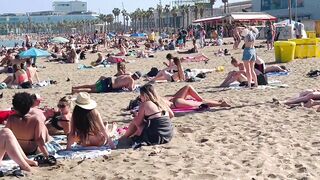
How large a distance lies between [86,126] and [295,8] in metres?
49.0

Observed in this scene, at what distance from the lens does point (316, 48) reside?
1750cm

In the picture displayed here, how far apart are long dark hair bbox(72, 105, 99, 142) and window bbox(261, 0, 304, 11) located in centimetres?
4880

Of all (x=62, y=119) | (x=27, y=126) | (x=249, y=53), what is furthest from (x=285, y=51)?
(x=27, y=126)

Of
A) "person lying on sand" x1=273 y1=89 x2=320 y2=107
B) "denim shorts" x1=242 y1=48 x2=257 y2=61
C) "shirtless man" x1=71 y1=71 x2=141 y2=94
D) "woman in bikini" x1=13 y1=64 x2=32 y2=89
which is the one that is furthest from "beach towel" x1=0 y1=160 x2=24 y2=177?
"woman in bikini" x1=13 y1=64 x2=32 y2=89

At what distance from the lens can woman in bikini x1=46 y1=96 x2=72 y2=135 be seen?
6.59 meters

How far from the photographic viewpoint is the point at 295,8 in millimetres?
51906

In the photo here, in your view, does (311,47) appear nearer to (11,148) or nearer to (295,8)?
(11,148)

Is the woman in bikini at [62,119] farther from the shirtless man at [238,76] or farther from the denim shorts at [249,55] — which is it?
the shirtless man at [238,76]

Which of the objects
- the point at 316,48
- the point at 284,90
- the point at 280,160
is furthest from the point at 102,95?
the point at 316,48

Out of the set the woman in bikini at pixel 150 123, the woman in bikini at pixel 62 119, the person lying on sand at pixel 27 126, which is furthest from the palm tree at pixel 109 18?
the person lying on sand at pixel 27 126

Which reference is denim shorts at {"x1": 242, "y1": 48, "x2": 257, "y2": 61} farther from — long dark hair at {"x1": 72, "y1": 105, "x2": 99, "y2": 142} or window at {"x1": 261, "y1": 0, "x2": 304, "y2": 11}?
window at {"x1": 261, "y1": 0, "x2": 304, "y2": 11}

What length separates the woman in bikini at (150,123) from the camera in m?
6.12

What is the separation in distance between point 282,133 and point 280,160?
4.44 ft

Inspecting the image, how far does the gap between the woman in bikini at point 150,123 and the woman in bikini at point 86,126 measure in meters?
0.34
